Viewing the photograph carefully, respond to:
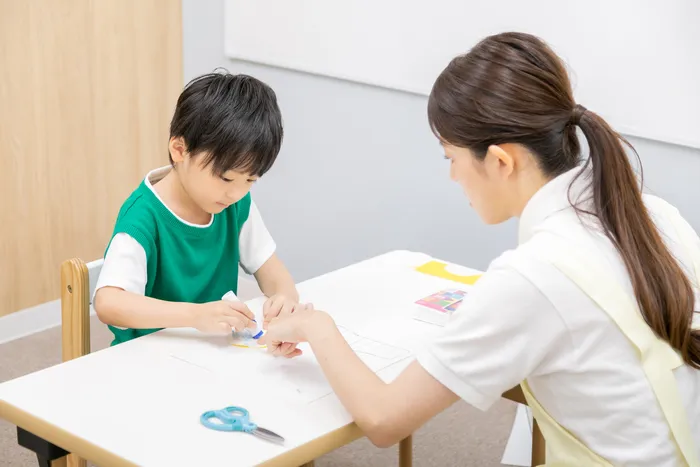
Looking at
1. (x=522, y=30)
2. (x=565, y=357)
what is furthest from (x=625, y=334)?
Result: (x=522, y=30)

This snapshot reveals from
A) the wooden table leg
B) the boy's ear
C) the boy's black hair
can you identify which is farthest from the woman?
the wooden table leg

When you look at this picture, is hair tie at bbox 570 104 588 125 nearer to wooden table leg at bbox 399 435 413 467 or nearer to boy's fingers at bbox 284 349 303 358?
boy's fingers at bbox 284 349 303 358

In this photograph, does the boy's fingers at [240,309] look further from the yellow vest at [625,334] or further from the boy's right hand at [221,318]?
the yellow vest at [625,334]

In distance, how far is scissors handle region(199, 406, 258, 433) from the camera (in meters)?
1.29

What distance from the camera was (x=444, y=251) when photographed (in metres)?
3.06

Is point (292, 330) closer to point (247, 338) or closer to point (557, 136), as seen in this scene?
point (247, 338)

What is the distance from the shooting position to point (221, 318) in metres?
1.62

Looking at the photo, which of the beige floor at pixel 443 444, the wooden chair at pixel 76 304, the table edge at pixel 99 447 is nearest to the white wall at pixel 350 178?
the beige floor at pixel 443 444

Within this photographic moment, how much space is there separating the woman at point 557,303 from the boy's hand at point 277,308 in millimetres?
331

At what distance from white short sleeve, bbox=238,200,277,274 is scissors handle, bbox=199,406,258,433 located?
73cm

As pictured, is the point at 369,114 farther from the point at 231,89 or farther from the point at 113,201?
the point at 231,89

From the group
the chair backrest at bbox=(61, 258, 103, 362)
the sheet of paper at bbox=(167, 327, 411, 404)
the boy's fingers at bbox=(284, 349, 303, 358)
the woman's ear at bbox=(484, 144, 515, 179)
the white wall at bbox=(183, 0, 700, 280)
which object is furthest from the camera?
the white wall at bbox=(183, 0, 700, 280)

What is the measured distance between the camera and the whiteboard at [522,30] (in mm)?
2494

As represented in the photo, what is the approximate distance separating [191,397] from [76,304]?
0.39 m
